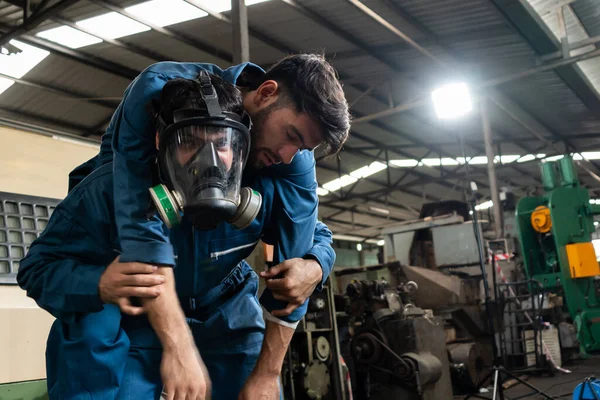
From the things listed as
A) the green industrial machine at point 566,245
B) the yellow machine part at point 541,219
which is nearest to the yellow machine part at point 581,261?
the green industrial machine at point 566,245

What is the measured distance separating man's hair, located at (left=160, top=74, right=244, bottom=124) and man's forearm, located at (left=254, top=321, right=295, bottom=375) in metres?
0.57

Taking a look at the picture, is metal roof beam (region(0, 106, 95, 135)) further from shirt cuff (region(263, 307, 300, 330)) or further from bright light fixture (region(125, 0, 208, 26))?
shirt cuff (region(263, 307, 300, 330))

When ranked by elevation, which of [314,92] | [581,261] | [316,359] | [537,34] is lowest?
[316,359]

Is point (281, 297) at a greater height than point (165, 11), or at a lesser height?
lesser

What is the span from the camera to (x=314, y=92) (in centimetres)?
131

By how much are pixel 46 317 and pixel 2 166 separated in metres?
0.52

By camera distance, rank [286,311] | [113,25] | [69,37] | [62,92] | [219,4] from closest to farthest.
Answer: [286,311] → [219,4] → [113,25] → [69,37] → [62,92]

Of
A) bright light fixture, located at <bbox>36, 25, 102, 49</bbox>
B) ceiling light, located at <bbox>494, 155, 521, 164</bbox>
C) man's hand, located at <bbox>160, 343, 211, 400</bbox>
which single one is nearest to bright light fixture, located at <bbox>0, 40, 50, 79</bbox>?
bright light fixture, located at <bbox>36, 25, 102, 49</bbox>

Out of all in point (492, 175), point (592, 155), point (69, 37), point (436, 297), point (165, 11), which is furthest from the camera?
point (592, 155)

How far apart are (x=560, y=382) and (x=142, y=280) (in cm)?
538

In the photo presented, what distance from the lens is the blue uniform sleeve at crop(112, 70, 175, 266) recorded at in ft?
3.56

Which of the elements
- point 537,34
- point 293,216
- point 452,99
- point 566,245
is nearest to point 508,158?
point 452,99

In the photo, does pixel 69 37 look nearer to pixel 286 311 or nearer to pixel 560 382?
pixel 560 382

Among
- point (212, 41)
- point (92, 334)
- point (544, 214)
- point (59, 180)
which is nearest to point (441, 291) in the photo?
point (544, 214)
